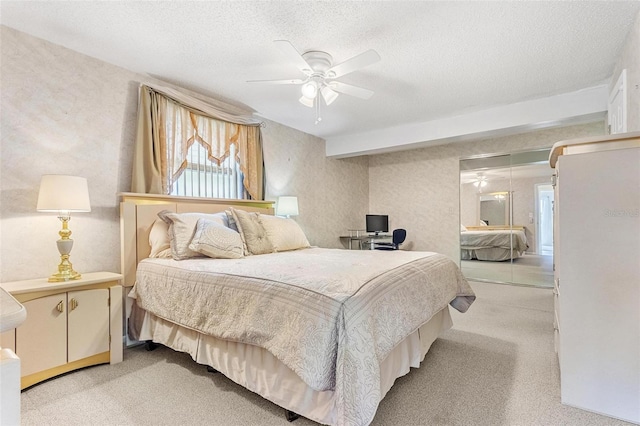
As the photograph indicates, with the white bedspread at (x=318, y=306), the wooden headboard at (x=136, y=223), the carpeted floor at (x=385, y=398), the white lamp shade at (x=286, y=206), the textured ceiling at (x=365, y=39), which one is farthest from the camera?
the white lamp shade at (x=286, y=206)

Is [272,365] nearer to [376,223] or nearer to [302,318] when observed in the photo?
[302,318]

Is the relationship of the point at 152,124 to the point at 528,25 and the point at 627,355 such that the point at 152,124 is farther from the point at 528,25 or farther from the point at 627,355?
the point at 627,355

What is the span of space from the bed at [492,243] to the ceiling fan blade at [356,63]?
13.0 feet

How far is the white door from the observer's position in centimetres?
253

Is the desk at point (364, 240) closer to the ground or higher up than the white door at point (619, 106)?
closer to the ground

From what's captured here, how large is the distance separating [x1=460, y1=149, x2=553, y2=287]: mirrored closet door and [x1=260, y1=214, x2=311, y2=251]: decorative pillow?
3.38 meters

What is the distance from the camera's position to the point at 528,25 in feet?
7.39

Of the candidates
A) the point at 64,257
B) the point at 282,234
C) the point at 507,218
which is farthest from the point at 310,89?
the point at 507,218

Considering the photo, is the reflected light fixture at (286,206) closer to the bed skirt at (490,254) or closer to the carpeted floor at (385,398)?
the carpeted floor at (385,398)

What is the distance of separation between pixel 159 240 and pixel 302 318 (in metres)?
1.84

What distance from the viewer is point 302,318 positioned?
146cm

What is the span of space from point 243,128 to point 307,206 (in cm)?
162

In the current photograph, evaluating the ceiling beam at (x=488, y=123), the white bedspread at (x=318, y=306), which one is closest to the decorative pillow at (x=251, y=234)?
the white bedspread at (x=318, y=306)

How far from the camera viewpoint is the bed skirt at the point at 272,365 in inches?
59.8
